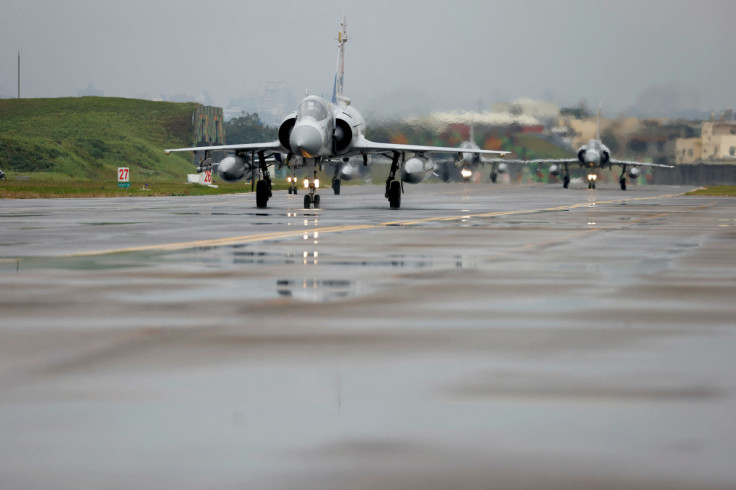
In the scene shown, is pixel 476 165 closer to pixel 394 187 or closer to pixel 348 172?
pixel 348 172

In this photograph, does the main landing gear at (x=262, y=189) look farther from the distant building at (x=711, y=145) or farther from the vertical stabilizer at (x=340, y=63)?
the distant building at (x=711, y=145)

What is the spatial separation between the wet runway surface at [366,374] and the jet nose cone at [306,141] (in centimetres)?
1899

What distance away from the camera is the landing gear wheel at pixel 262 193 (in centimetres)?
3844

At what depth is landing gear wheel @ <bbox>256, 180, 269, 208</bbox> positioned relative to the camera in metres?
38.4

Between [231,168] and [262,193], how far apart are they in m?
2.28

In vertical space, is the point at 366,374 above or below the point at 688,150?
below

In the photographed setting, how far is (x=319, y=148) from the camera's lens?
34906 millimetres

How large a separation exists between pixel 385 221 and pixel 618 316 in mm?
18830

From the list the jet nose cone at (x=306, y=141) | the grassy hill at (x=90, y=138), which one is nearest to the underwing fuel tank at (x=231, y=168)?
the jet nose cone at (x=306, y=141)

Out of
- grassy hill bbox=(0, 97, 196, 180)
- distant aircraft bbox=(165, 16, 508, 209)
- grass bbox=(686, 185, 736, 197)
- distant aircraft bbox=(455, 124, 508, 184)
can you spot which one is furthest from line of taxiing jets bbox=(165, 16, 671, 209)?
grassy hill bbox=(0, 97, 196, 180)

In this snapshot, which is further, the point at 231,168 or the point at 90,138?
the point at 90,138

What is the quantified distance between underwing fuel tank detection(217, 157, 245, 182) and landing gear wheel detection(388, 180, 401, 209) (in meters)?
5.60

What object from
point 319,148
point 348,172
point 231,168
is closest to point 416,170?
point 231,168

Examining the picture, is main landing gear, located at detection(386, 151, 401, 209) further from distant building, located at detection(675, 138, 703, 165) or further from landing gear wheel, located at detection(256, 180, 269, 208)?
distant building, located at detection(675, 138, 703, 165)
